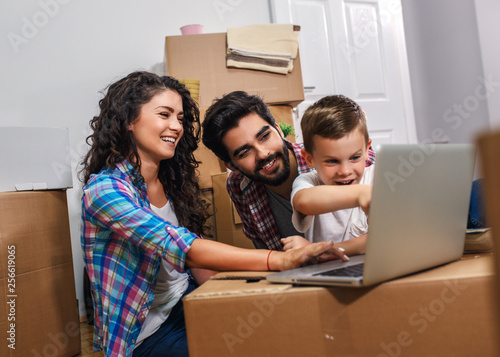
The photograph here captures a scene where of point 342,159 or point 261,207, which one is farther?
point 261,207

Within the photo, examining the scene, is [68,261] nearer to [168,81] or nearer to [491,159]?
[168,81]

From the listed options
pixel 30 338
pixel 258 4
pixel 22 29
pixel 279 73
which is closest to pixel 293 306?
pixel 30 338

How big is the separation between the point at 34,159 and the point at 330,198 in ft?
3.38

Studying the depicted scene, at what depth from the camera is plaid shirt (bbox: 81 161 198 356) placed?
999 millimetres

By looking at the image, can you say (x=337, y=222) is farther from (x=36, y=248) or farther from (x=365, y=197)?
(x=36, y=248)

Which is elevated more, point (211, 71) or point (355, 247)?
point (211, 71)

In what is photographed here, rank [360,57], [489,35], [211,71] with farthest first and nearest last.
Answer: [360,57] < [489,35] < [211,71]

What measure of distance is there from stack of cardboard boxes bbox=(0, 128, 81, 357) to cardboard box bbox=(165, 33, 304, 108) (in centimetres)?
70

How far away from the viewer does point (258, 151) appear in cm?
131

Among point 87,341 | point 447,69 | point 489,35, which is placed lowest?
point 87,341

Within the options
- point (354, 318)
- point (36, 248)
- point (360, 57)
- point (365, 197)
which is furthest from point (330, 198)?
point (360, 57)

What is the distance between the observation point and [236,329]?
1.87ft

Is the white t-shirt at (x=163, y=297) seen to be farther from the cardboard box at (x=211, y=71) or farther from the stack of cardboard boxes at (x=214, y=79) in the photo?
the cardboard box at (x=211, y=71)

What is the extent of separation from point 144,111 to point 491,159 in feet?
3.91
